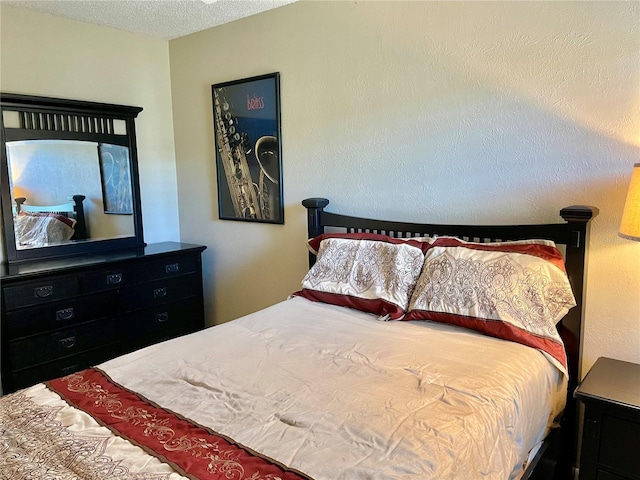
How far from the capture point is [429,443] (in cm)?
120

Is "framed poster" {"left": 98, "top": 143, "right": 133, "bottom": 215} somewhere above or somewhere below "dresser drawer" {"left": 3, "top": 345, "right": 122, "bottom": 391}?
above

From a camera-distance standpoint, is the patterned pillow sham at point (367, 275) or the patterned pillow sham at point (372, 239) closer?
the patterned pillow sham at point (367, 275)

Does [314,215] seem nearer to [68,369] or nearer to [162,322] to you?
[162,322]

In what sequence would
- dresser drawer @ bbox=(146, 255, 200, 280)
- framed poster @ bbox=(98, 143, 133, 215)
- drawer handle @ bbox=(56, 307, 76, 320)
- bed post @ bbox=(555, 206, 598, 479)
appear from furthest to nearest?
framed poster @ bbox=(98, 143, 133, 215) → dresser drawer @ bbox=(146, 255, 200, 280) → drawer handle @ bbox=(56, 307, 76, 320) → bed post @ bbox=(555, 206, 598, 479)

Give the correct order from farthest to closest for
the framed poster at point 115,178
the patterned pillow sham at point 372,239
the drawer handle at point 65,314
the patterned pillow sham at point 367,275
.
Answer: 1. the framed poster at point 115,178
2. the drawer handle at point 65,314
3. the patterned pillow sham at point 372,239
4. the patterned pillow sham at point 367,275

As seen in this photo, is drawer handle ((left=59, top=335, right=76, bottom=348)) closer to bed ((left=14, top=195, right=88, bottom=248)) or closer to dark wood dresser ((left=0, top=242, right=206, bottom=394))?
dark wood dresser ((left=0, top=242, right=206, bottom=394))

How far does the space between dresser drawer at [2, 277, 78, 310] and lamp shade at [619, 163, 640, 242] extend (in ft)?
9.69

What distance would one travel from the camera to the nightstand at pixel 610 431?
5.22 ft

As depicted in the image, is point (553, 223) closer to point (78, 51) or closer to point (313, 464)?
point (313, 464)

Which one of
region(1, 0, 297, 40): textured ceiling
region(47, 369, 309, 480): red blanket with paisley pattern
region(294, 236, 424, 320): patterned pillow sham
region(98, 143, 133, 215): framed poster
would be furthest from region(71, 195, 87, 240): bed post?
region(47, 369, 309, 480): red blanket with paisley pattern

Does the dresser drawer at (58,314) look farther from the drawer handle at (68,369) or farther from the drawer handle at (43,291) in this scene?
the drawer handle at (68,369)

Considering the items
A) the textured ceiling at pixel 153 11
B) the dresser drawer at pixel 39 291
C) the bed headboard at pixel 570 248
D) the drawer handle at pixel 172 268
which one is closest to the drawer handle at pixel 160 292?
the drawer handle at pixel 172 268

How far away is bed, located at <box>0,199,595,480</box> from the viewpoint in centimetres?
116

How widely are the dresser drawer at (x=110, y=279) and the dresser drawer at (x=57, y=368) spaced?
417 millimetres
